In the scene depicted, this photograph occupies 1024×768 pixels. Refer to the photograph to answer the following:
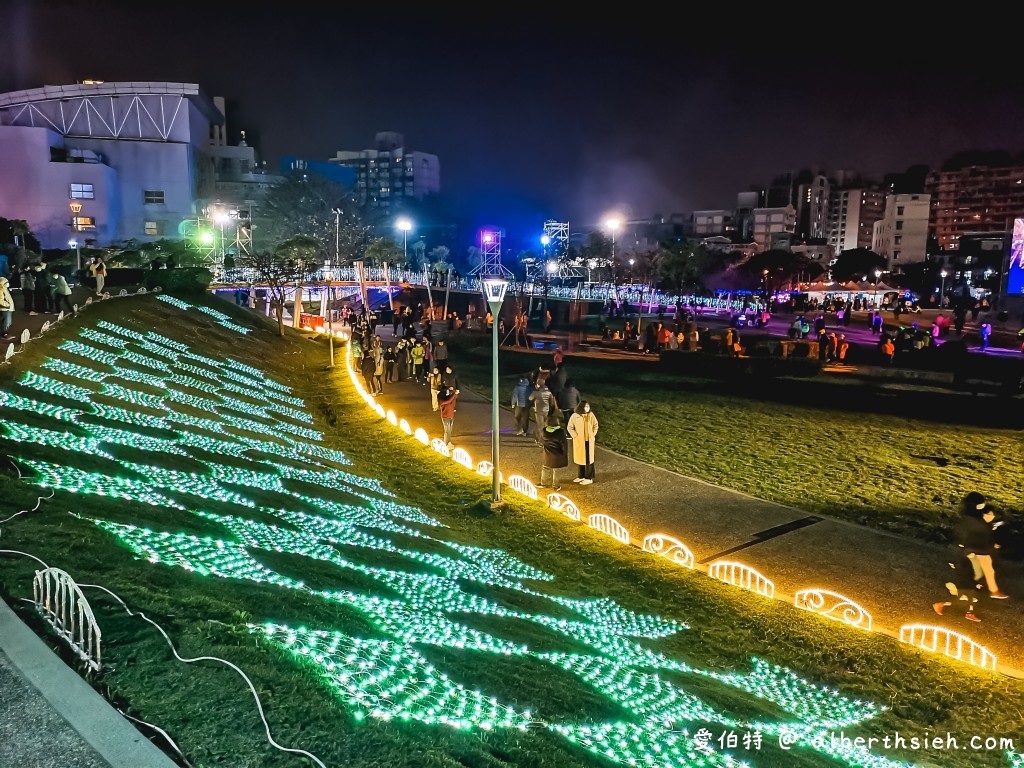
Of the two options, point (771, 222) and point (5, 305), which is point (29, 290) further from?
point (771, 222)

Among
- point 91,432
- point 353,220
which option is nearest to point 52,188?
point 353,220

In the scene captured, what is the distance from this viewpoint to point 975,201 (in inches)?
5197

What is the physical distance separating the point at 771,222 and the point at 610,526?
146m

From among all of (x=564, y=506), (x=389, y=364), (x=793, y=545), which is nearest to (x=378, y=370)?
(x=389, y=364)

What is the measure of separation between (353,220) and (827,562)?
76233mm

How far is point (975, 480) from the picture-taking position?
13609 millimetres

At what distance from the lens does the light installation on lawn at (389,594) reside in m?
5.59

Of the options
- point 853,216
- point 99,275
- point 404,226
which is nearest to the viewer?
point 99,275

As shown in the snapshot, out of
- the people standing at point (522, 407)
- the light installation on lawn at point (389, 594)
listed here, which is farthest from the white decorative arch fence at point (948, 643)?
the people standing at point (522, 407)

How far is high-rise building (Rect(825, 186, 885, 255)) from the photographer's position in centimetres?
15325

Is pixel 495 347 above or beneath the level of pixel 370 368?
above

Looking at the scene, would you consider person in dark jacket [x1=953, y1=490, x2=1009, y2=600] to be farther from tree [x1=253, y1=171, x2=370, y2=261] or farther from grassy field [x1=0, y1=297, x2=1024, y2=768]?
tree [x1=253, y1=171, x2=370, y2=261]

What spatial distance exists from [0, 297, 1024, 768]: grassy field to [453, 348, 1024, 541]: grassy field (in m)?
4.36

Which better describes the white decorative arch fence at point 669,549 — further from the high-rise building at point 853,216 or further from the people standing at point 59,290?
the high-rise building at point 853,216
